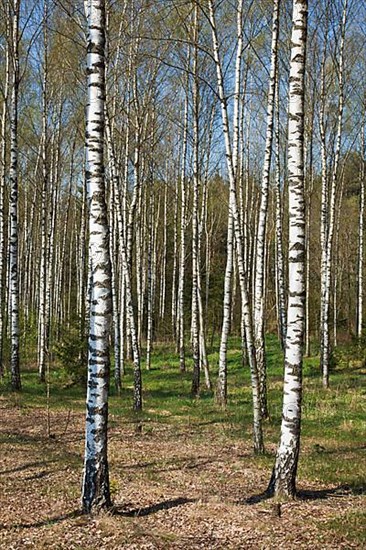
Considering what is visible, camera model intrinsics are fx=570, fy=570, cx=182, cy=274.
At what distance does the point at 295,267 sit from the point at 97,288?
2.08 m

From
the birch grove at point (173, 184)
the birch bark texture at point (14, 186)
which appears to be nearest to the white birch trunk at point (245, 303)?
the birch grove at point (173, 184)

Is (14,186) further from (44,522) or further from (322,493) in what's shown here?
(322,493)

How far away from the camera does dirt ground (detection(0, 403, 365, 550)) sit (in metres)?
5.14

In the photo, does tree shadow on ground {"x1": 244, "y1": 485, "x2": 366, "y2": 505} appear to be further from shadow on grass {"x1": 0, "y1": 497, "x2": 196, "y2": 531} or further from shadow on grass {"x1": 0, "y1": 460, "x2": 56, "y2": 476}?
shadow on grass {"x1": 0, "y1": 460, "x2": 56, "y2": 476}

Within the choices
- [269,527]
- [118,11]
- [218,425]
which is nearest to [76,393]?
[218,425]

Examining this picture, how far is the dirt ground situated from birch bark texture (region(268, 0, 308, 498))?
69 cm

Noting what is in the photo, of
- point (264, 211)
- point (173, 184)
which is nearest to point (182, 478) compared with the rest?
point (264, 211)

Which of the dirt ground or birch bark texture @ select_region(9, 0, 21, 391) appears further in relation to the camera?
birch bark texture @ select_region(9, 0, 21, 391)

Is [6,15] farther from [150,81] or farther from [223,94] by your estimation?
[223,94]

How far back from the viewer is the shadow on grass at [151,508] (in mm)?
5797

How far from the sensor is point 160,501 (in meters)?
6.35

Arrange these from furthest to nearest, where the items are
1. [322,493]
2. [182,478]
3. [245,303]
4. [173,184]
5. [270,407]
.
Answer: [173,184] < [270,407] < [245,303] < [182,478] < [322,493]

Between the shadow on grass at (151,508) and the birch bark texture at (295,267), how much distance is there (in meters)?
1.17

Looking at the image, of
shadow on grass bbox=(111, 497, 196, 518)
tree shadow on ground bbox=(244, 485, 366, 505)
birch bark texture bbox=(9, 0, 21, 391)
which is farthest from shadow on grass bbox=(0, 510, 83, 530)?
birch bark texture bbox=(9, 0, 21, 391)
